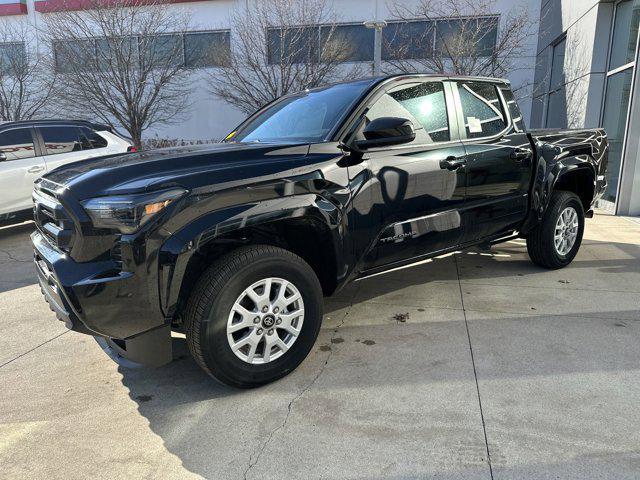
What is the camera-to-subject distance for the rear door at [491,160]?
396 cm

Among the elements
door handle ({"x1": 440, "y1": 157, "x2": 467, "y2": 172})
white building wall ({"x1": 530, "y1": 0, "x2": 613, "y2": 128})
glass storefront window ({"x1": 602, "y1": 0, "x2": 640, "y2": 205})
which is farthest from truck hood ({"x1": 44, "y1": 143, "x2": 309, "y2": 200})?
white building wall ({"x1": 530, "y1": 0, "x2": 613, "y2": 128})

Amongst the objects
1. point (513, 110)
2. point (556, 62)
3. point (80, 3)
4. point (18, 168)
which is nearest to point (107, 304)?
point (513, 110)

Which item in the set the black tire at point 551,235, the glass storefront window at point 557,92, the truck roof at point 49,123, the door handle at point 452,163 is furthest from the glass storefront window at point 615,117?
the truck roof at point 49,123

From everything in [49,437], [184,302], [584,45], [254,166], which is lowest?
[49,437]

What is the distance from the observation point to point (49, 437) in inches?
99.0

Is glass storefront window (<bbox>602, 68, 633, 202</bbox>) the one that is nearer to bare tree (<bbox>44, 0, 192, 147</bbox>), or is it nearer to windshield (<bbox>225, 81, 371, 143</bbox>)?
windshield (<bbox>225, 81, 371, 143</bbox>)

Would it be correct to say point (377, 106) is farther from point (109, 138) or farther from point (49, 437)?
point (109, 138)

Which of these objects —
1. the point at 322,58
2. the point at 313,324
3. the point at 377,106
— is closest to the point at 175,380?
the point at 313,324

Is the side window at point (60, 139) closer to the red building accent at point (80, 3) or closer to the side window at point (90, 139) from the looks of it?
the side window at point (90, 139)

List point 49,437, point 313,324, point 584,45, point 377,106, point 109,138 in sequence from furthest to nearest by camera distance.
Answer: point 584,45
point 109,138
point 377,106
point 313,324
point 49,437

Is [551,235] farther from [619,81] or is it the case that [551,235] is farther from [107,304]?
[619,81]

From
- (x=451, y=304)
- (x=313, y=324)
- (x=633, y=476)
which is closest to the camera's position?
(x=633, y=476)

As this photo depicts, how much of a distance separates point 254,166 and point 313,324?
3.46 feet

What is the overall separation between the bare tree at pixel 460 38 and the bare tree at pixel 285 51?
201cm
